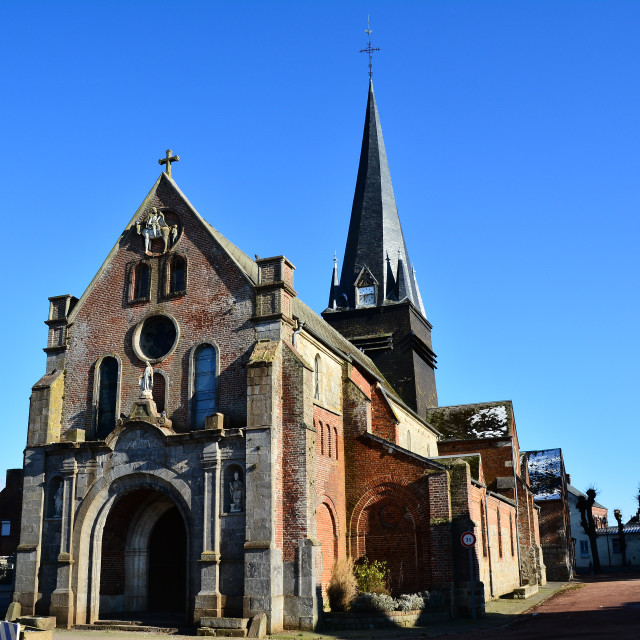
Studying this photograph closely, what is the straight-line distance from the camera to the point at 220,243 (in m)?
23.8

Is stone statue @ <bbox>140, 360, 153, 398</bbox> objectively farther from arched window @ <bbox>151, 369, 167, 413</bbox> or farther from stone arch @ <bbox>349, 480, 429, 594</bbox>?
stone arch @ <bbox>349, 480, 429, 594</bbox>

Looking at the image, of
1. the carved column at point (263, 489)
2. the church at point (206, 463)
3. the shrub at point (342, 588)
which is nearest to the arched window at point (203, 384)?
the church at point (206, 463)

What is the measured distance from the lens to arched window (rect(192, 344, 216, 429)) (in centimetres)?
2258

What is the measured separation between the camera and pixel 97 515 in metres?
22.6

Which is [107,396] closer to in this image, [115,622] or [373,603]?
[115,622]

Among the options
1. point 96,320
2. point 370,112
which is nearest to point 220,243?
point 96,320

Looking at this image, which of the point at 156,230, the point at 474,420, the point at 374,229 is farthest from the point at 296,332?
the point at 474,420

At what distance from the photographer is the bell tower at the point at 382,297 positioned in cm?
3847

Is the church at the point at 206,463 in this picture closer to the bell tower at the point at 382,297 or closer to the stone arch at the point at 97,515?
the stone arch at the point at 97,515

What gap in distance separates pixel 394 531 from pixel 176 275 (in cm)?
1126

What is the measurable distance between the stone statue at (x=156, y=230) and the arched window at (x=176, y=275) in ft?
1.77

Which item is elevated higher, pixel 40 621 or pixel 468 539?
pixel 468 539

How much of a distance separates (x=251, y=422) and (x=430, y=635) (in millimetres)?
7341

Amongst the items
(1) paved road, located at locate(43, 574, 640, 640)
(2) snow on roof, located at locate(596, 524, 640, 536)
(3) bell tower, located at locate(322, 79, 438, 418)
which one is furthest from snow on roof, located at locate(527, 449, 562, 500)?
(2) snow on roof, located at locate(596, 524, 640, 536)
